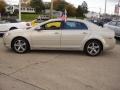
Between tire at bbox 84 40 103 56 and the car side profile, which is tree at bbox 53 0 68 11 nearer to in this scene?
the car side profile

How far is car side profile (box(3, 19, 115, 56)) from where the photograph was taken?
9.38 meters

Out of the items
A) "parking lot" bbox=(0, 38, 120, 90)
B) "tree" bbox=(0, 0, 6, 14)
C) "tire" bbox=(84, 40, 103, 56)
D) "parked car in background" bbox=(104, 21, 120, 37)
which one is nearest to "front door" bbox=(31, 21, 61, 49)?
"parking lot" bbox=(0, 38, 120, 90)

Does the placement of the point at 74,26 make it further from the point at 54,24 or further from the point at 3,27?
the point at 3,27

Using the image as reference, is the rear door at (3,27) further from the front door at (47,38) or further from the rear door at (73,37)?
the rear door at (73,37)

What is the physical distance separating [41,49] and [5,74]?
3257 mm

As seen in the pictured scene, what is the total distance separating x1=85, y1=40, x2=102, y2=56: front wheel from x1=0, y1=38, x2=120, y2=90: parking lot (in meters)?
0.23

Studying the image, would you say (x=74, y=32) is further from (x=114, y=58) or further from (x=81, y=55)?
(x=114, y=58)

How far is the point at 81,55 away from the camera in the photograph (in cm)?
949

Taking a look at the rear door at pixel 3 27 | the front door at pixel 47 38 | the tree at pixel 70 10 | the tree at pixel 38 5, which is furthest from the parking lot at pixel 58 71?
the tree at pixel 38 5

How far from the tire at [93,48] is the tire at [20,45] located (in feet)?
7.53

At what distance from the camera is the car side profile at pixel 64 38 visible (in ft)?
30.8

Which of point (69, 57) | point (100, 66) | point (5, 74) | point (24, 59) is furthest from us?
point (69, 57)

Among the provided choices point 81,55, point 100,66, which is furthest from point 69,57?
point 100,66

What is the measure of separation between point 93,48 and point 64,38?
118cm
